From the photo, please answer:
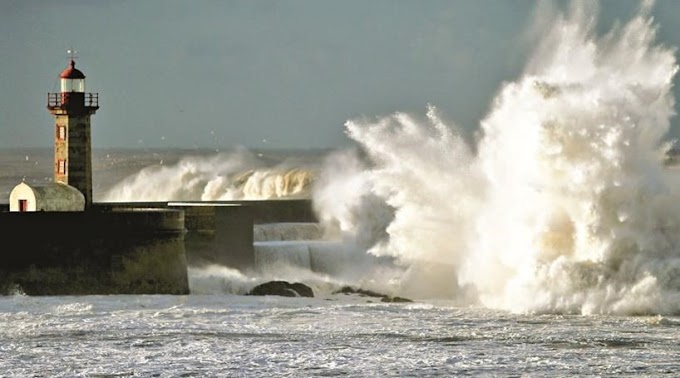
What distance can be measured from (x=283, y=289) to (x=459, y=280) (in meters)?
2.26

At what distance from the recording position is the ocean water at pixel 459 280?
1631 cm

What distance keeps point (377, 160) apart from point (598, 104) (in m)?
5.72

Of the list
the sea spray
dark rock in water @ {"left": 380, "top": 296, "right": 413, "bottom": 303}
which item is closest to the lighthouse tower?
dark rock in water @ {"left": 380, "top": 296, "right": 413, "bottom": 303}

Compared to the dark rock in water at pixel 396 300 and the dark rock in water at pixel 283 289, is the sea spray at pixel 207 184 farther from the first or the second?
the dark rock in water at pixel 396 300

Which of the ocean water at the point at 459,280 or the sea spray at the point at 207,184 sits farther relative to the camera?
the sea spray at the point at 207,184

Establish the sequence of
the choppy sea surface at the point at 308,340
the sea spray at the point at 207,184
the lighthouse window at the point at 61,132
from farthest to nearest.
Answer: the sea spray at the point at 207,184 → the lighthouse window at the point at 61,132 → the choppy sea surface at the point at 308,340

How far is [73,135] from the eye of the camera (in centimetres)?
2395

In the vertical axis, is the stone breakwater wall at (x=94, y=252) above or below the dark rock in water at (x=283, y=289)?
above

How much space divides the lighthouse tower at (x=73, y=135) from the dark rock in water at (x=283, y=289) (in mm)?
2719

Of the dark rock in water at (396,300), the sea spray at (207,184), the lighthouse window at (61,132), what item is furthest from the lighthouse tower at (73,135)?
the sea spray at (207,184)

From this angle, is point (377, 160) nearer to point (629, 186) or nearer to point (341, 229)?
point (341, 229)

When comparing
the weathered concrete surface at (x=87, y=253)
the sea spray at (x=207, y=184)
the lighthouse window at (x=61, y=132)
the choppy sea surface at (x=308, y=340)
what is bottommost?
the choppy sea surface at (x=308, y=340)

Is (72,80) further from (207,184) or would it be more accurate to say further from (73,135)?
(207,184)

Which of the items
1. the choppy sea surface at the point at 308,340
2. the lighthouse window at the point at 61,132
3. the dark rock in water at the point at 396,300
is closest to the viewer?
the choppy sea surface at the point at 308,340
